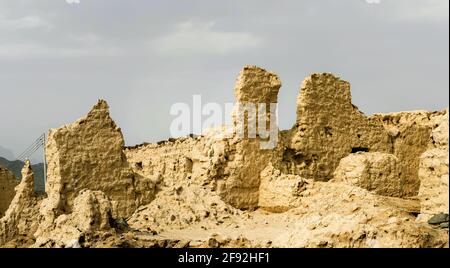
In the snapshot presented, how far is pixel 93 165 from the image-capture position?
14406 mm

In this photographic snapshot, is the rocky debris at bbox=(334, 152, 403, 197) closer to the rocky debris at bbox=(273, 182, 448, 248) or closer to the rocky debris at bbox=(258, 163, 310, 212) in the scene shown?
the rocky debris at bbox=(258, 163, 310, 212)

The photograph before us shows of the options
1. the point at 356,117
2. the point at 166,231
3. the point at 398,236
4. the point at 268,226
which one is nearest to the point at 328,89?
the point at 356,117

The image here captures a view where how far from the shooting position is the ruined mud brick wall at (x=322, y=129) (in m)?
17.3

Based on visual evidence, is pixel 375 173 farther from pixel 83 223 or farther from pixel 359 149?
pixel 83 223

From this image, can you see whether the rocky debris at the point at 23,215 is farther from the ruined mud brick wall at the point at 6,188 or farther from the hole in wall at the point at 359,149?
the hole in wall at the point at 359,149

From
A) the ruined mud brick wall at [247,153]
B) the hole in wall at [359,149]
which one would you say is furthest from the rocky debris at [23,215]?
the hole in wall at [359,149]

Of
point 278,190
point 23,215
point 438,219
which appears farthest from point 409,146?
point 23,215

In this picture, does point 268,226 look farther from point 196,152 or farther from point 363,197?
point 196,152

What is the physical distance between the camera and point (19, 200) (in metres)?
14.3

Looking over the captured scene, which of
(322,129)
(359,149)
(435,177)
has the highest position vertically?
(322,129)

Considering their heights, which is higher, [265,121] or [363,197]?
[265,121]

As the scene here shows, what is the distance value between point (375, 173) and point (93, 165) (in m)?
6.57

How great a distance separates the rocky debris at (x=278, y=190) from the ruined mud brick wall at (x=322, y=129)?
87 centimetres
